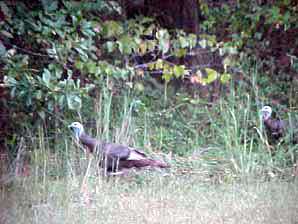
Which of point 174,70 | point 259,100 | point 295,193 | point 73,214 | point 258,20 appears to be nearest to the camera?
point 73,214

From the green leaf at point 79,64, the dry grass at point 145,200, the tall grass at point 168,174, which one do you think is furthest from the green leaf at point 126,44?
the dry grass at point 145,200

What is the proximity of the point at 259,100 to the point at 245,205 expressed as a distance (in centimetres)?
335

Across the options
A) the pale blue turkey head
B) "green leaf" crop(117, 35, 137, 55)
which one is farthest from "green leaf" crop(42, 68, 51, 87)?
the pale blue turkey head

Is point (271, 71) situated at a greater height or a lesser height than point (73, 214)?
greater

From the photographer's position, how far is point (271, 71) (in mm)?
8781

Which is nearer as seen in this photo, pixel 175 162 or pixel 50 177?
pixel 50 177

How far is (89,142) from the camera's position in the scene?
5.84 meters

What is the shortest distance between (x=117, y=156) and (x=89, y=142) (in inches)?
12.0

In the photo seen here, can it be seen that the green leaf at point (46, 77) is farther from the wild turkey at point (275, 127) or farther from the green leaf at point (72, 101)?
the wild turkey at point (275, 127)

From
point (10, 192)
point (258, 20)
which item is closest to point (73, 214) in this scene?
point (10, 192)

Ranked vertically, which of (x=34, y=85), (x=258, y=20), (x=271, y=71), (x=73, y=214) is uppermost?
(x=258, y=20)

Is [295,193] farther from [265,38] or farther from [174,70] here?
[265,38]

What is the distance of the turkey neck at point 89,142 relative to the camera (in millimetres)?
5789

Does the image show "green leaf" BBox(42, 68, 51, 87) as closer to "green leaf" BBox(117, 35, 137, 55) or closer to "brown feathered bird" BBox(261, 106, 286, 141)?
"green leaf" BBox(117, 35, 137, 55)
